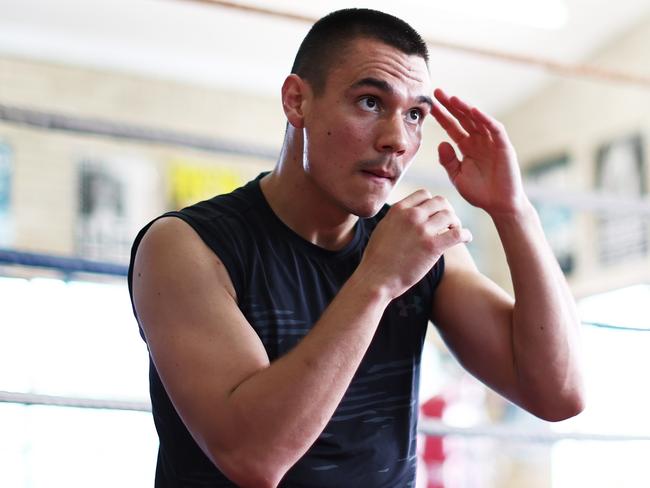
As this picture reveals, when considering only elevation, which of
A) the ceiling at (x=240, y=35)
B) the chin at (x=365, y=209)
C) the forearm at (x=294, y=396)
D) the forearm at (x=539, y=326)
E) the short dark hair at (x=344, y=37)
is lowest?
the forearm at (x=294, y=396)

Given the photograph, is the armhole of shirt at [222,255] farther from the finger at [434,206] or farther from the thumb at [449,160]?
the thumb at [449,160]

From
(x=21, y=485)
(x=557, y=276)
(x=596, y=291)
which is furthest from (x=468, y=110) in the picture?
(x=596, y=291)

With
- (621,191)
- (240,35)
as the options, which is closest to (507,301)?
(621,191)

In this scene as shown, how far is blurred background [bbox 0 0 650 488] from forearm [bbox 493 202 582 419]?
11.7 feet

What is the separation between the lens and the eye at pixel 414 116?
1240mm

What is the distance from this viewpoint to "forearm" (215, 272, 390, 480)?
101cm

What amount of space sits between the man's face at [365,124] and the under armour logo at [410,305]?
0.14 meters

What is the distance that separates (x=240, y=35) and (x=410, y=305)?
502 centimetres

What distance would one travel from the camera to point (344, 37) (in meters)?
1.28

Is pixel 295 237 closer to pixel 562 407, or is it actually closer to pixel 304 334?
pixel 304 334

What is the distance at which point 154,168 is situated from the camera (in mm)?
6523

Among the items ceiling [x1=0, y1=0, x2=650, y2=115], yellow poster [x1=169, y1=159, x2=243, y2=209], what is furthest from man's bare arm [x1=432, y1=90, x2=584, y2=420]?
yellow poster [x1=169, y1=159, x2=243, y2=209]

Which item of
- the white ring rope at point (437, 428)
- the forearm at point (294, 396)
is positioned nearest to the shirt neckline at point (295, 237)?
the forearm at point (294, 396)

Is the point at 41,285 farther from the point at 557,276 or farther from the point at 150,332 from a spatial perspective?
the point at 557,276
